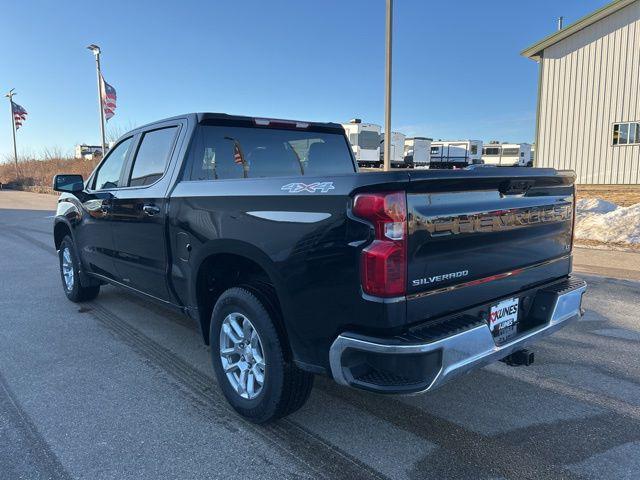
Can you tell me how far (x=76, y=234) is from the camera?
5629 millimetres

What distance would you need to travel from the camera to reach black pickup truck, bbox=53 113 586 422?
236 cm

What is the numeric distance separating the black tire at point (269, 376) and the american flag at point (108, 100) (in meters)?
19.4

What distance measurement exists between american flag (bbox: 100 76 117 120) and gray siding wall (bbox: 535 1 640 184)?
662 inches

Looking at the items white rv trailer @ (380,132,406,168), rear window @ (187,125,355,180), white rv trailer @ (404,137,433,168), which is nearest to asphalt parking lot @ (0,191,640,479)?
rear window @ (187,125,355,180)

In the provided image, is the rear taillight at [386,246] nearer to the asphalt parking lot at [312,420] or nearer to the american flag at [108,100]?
the asphalt parking lot at [312,420]

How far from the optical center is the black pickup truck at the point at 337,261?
2359 mm

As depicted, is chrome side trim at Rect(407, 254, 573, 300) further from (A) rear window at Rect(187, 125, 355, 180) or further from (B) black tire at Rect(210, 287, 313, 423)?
(A) rear window at Rect(187, 125, 355, 180)

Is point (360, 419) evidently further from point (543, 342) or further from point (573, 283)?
point (543, 342)

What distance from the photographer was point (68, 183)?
5559 mm

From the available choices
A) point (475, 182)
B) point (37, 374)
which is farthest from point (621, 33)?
point (37, 374)

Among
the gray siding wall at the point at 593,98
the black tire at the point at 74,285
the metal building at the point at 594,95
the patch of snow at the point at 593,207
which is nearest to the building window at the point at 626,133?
the metal building at the point at 594,95

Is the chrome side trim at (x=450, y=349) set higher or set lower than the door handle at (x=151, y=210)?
lower

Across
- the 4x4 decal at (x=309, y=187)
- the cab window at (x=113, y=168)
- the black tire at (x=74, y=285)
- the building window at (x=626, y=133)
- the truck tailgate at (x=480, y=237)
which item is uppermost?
the building window at (x=626, y=133)

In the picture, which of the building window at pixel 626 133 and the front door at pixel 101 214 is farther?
the building window at pixel 626 133
